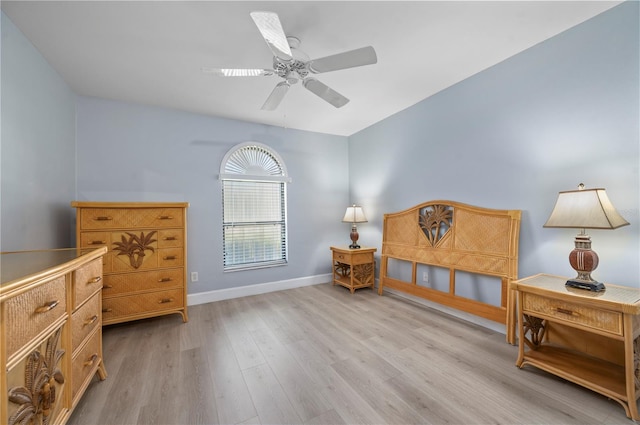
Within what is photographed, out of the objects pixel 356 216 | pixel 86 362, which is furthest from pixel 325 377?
pixel 356 216

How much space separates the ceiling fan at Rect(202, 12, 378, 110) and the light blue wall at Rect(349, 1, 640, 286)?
4.76ft

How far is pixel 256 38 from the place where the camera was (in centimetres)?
204

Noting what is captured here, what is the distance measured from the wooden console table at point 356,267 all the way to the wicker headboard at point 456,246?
30 centimetres

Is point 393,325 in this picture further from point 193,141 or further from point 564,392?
point 193,141

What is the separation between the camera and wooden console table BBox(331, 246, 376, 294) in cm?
375

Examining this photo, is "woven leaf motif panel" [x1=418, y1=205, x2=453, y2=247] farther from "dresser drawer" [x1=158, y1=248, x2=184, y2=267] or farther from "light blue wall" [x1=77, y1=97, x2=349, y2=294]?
"dresser drawer" [x1=158, y1=248, x2=184, y2=267]

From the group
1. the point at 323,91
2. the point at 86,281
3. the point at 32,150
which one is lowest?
the point at 86,281

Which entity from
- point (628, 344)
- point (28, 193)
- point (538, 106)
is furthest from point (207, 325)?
point (538, 106)

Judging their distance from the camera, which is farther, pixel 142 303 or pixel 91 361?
pixel 142 303

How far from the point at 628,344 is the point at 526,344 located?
26.4 inches

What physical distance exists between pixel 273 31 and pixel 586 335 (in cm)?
296

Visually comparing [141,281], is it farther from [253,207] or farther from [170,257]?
[253,207]

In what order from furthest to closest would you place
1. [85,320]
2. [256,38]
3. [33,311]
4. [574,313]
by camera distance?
[256,38] < [574,313] < [85,320] < [33,311]

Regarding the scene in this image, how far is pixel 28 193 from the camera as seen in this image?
2.04m
